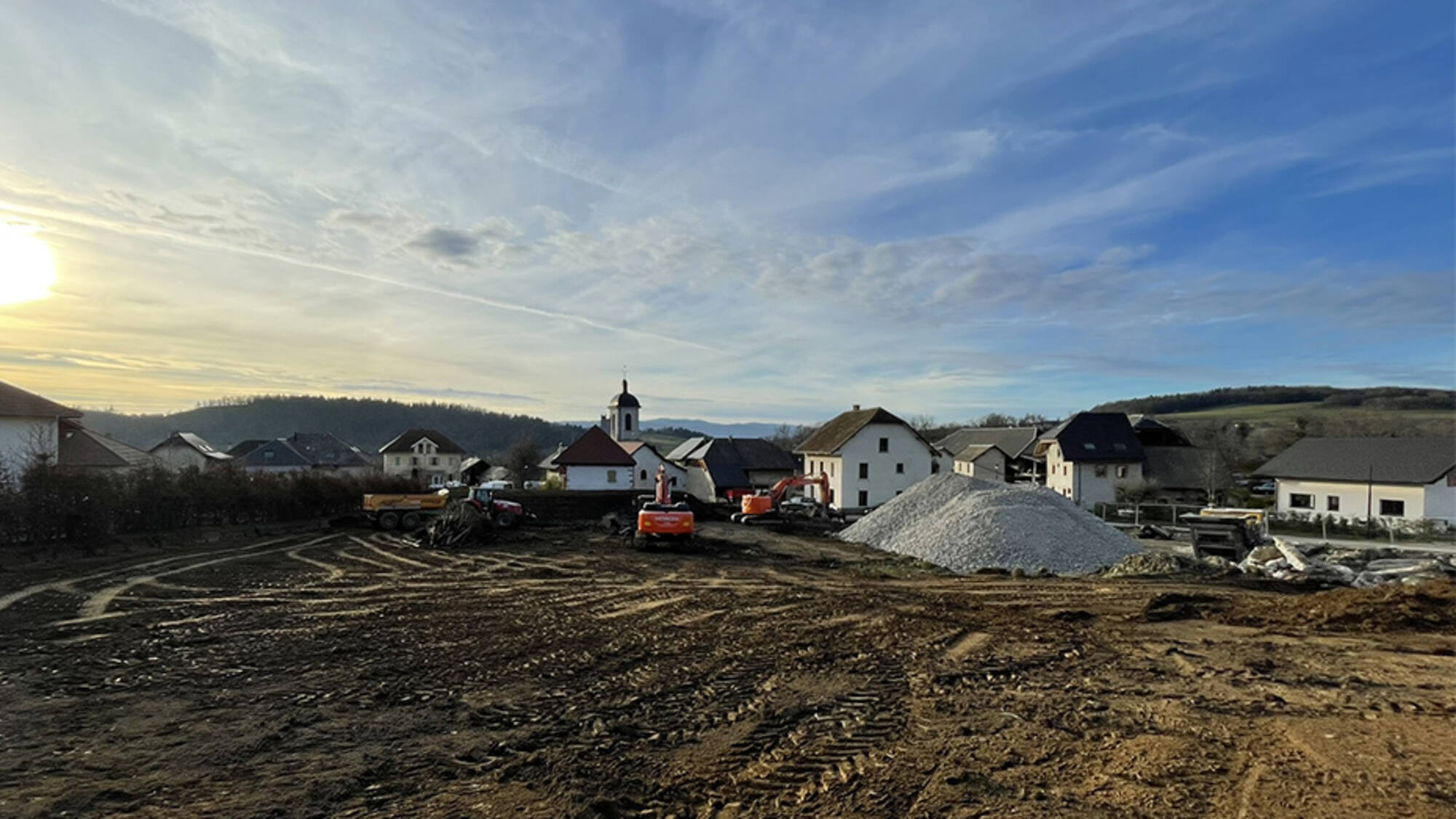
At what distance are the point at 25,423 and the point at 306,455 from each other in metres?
44.3

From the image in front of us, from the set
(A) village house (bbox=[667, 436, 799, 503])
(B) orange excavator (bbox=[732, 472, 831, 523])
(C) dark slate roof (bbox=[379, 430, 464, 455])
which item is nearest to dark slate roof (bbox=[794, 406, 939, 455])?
(A) village house (bbox=[667, 436, 799, 503])

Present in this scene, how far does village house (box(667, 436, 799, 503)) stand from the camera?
2133 inches

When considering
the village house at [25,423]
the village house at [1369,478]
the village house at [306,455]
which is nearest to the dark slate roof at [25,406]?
the village house at [25,423]

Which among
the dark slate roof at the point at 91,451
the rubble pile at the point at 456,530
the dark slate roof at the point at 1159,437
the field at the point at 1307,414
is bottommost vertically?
the rubble pile at the point at 456,530

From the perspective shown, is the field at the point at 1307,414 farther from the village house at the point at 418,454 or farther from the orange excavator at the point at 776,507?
the village house at the point at 418,454

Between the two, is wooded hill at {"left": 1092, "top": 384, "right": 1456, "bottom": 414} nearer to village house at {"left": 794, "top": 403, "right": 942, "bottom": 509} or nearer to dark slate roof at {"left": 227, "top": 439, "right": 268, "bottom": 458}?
village house at {"left": 794, "top": 403, "right": 942, "bottom": 509}

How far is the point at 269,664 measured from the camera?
Result: 394 inches

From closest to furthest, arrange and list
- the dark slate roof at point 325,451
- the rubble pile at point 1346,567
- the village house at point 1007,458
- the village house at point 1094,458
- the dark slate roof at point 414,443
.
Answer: the rubble pile at point 1346,567, the village house at point 1094,458, the village house at point 1007,458, the dark slate roof at point 325,451, the dark slate roof at point 414,443

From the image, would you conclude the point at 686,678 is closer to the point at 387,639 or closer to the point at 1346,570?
the point at 387,639

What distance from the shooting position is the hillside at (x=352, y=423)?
122312 millimetres

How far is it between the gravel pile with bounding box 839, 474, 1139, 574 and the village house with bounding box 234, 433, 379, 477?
52240 mm

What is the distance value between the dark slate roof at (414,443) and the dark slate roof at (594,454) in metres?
32.1

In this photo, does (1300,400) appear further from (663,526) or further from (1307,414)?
(663,526)

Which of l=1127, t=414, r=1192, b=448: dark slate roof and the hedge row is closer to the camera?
the hedge row
